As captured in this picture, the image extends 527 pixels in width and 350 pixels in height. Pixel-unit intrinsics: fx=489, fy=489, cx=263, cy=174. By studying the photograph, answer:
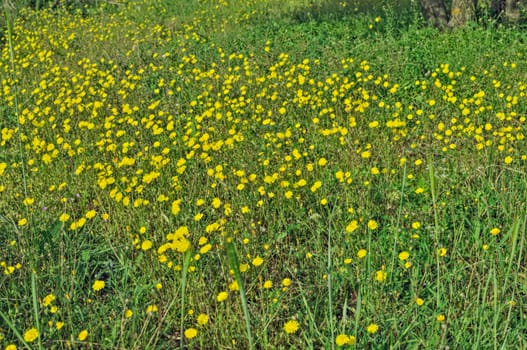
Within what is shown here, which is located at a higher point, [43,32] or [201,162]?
[43,32]

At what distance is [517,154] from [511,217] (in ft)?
2.39

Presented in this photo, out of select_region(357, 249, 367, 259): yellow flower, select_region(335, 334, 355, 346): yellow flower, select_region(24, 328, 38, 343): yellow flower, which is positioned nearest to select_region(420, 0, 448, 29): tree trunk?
select_region(357, 249, 367, 259): yellow flower

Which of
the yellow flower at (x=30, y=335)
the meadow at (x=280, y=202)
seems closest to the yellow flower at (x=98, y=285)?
the meadow at (x=280, y=202)

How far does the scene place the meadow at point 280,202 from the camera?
90.0 inches

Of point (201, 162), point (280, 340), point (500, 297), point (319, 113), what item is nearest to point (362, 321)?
point (280, 340)

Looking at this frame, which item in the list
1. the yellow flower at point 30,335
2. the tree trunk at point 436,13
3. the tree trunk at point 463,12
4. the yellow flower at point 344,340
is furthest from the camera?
the tree trunk at point 436,13

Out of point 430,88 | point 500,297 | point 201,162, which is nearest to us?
point 500,297

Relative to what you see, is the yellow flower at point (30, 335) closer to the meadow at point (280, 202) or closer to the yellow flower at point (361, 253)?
the meadow at point (280, 202)

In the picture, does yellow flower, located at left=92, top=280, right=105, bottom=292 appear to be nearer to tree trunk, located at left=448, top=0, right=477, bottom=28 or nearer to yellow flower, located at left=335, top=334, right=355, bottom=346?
yellow flower, located at left=335, top=334, right=355, bottom=346

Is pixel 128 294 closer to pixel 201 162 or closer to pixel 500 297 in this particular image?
pixel 201 162

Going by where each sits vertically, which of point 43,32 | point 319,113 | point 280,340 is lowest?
point 280,340

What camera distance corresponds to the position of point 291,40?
6.78 metres

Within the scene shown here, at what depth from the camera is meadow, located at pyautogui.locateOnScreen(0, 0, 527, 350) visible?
2285mm

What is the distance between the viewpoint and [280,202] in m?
3.19
